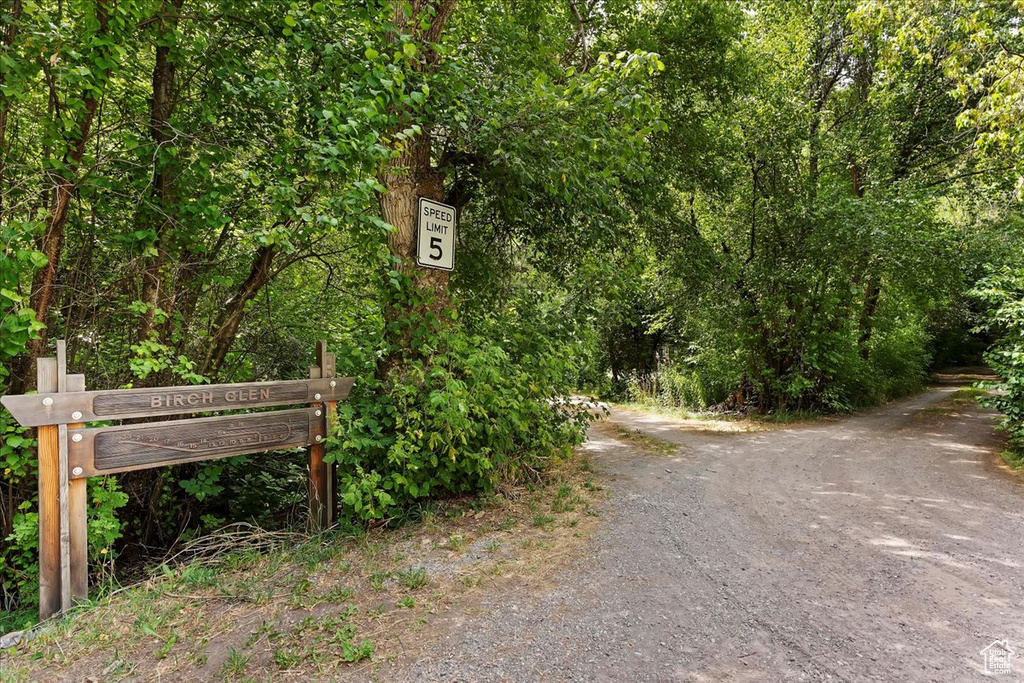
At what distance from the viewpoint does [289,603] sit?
3.14m

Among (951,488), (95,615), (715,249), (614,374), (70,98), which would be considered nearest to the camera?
(95,615)

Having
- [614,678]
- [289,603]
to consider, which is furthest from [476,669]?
[289,603]

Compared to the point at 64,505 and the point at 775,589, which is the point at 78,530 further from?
the point at 775,589

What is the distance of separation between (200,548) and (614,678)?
3.35 m

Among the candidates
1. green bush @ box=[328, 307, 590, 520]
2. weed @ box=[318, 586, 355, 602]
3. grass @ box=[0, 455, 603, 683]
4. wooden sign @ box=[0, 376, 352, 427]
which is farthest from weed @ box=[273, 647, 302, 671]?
wooden sign @ box=[0, 376, 352, 427]

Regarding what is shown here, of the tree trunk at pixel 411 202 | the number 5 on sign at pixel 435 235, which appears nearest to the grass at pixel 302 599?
the tree trunk at pixel 411 202

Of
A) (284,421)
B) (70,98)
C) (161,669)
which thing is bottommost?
(161,669)

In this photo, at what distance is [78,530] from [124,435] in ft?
2.01

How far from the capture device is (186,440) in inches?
145

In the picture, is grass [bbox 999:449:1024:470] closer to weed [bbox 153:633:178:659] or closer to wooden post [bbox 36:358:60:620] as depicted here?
weed [bbox 153:633:178:659]

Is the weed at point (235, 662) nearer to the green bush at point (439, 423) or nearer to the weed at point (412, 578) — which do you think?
the weed at point (412, 578)

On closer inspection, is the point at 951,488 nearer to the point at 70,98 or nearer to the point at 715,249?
Answer: the point at 715,249

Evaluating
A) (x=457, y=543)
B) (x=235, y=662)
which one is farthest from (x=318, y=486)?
(x=235, y=662)

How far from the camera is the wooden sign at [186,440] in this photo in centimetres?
329
